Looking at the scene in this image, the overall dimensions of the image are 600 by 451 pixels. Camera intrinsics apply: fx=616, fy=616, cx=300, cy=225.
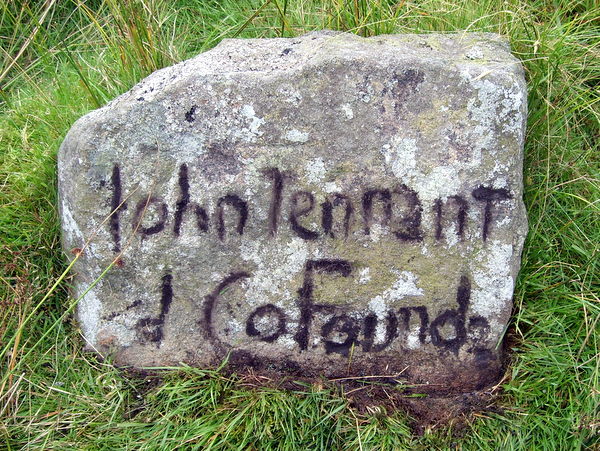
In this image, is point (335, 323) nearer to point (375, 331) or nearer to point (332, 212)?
point (375, 331)

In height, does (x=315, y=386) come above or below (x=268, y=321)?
below

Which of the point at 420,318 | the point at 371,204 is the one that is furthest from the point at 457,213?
the point at 420,318

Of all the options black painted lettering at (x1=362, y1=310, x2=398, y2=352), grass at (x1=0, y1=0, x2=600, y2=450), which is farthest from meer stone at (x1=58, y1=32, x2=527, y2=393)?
grass at (x1=0, y1=0, x2=600, y2=450)

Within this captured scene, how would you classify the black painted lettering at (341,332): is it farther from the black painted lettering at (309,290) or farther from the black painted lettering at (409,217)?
the black painted lettering at (409,217)

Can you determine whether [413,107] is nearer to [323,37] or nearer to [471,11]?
[323,37]

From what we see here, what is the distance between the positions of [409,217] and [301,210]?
1.22ft

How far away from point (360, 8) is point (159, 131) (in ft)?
3.94

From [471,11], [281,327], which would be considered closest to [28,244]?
[281,327]

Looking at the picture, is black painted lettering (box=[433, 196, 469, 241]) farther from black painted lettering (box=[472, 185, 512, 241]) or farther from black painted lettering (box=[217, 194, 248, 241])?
black painted lettering (box=[217, 194, 248, 241])

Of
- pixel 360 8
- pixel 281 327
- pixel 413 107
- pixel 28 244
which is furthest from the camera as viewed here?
Answer: pixel 360 8

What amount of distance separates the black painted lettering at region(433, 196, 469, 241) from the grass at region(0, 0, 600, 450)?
428 mm

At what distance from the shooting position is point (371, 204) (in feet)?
6.93

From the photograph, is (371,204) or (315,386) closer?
(371,204)

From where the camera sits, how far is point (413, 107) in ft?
6.68
